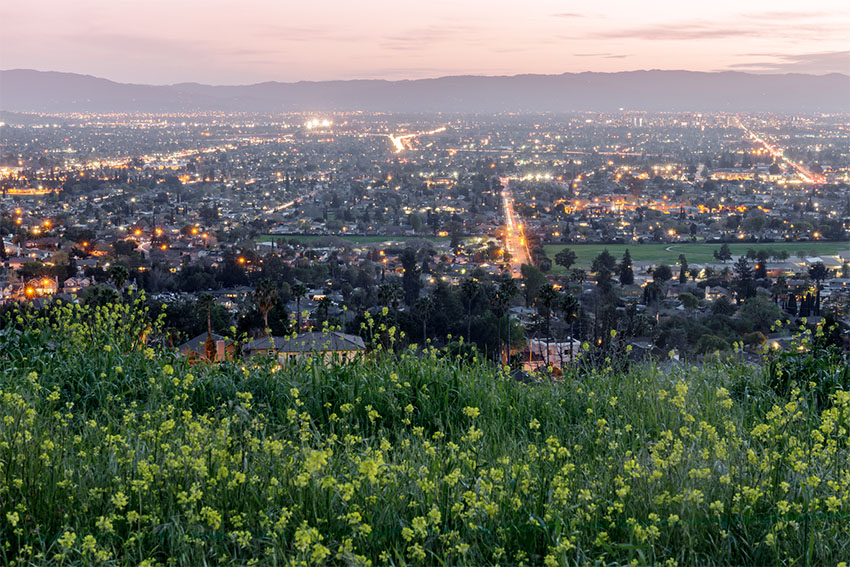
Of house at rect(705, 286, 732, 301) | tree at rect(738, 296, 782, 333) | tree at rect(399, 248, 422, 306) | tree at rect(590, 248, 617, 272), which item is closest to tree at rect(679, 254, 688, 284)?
house at rect(705, 286, 732, 301)

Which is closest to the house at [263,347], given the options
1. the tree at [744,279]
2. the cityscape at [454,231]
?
the cityscape at [454,231]

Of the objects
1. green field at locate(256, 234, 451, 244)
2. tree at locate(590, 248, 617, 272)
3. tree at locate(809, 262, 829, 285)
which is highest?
tree at locate(809, 262, 829, 285)

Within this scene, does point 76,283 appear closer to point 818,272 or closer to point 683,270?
point 683,270

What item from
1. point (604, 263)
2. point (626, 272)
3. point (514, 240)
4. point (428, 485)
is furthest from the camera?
point (514, 240)

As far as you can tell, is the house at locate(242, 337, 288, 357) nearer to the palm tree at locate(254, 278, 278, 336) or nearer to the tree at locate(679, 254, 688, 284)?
the palm tree at locate(254, 278, 278, 336)

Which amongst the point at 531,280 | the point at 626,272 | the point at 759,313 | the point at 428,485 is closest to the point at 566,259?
the point at 626,272

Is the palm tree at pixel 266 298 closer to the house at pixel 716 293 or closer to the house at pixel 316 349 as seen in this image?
the house at pixel 316 349

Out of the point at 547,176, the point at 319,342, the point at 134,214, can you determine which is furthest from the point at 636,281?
the point at 547,176
